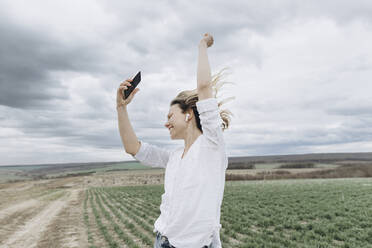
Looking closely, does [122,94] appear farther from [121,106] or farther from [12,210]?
[12,210]

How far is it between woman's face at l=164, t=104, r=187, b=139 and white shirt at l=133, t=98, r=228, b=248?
19cm

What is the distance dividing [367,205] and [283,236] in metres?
7.06

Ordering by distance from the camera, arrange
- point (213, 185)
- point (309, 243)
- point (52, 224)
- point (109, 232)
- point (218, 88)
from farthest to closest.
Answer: point (52, 224) → point (109, 232) → point (309, 243) → point (218, 88) → point (213, 185)

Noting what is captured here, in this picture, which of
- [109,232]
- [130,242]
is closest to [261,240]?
[130,242]

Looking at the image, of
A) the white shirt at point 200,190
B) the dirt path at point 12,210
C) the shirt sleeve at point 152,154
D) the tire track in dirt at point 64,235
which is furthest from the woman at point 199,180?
the dirt path at point 12,210

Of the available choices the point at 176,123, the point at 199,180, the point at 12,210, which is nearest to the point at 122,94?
the point at 176,123

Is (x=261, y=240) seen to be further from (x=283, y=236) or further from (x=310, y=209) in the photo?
(x=310, y=209)

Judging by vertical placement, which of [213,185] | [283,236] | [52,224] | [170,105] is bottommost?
[52,224]

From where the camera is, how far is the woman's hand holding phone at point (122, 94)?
185 centimetres

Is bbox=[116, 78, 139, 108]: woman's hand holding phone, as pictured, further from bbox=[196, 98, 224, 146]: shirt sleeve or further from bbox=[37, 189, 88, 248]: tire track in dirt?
bbox=[37, 189, 88, 248]: tire track in dirt

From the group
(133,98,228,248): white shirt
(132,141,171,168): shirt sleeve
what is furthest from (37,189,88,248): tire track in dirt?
(133,98,228,248): white shirt

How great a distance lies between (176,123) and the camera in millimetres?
1785

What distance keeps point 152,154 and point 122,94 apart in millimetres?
495

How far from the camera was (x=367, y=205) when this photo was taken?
42.8ft
